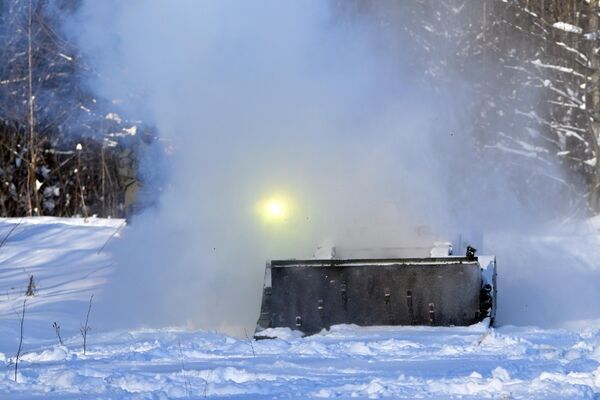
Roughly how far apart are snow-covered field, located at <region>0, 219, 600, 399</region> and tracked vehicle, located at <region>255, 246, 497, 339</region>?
33 cm

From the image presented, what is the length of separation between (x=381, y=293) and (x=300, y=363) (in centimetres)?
342

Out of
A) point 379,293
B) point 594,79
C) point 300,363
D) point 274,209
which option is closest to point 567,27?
point 594,79

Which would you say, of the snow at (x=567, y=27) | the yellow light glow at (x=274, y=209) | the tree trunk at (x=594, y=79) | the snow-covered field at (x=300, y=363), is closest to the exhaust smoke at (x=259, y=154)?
the yellow light glow at (x=274, y=209)

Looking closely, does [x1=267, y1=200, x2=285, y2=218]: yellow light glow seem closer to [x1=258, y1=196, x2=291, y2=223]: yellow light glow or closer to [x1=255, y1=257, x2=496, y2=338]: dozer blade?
[x1=258, y1=196, x2=291, y2=223]: yellow light glow

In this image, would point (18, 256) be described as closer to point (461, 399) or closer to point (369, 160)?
point (369, 160)

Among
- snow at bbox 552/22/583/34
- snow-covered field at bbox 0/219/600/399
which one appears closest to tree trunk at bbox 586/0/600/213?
snow at bbox 552/22/583/34

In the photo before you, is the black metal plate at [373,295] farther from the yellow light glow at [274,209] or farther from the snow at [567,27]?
the snow at [567,27]

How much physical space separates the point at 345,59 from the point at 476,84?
19.1 meters

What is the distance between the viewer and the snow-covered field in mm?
7656

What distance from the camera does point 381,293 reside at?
12.5 metres

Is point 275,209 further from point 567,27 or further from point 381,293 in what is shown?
point 567,27

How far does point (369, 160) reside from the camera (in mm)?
17016

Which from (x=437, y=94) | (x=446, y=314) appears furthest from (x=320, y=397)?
(x=437, y=94)

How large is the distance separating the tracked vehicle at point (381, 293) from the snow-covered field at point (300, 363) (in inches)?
13.0
